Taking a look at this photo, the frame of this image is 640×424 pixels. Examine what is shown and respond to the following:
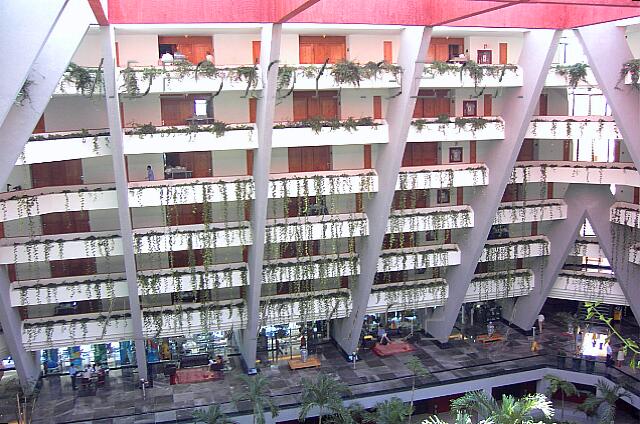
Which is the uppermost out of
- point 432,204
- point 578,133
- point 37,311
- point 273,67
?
point 273,67

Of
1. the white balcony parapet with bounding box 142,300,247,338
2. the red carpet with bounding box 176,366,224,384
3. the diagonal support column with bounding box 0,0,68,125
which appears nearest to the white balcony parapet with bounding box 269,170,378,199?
the white balcony parapet with bounding box 142,300,247,338

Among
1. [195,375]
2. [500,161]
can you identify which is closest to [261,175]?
[195,375]

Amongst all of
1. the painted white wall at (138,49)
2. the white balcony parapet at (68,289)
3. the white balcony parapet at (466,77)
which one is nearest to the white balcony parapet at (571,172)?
the white balcony parapet at (466,77)

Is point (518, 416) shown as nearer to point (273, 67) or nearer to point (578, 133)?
point (273, 67)

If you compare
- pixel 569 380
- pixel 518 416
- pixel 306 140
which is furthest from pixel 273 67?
pixel 569 380

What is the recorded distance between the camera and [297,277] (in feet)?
88.4

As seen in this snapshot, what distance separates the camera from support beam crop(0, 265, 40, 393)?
23734 mm

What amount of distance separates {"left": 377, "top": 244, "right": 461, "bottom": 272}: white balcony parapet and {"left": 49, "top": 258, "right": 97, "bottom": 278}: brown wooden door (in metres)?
12.0

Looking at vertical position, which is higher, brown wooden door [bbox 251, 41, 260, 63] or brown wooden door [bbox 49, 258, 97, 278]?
brown wooden door [bbox 251, 41, 260, 63]

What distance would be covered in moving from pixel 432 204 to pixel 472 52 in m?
6.92

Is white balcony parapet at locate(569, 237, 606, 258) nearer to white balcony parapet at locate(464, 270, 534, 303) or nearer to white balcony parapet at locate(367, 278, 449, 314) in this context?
white balcony parapet at locate(464, 270, 534, 303)

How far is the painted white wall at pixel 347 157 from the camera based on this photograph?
2716 centimetres

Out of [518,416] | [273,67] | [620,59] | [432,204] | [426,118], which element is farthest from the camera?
[432,204]

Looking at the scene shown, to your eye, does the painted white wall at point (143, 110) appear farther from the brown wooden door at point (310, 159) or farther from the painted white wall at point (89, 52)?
the brown wooden door at point (310, 159)
